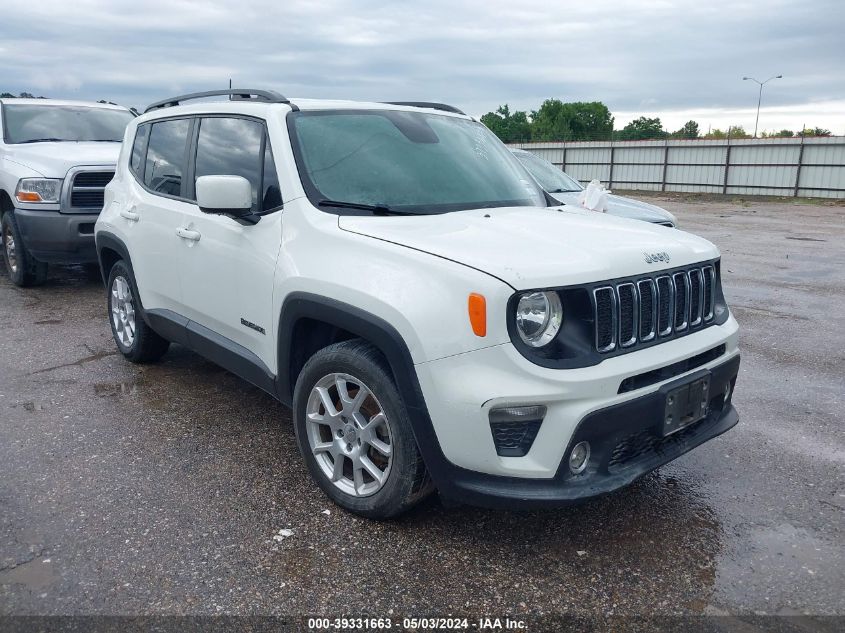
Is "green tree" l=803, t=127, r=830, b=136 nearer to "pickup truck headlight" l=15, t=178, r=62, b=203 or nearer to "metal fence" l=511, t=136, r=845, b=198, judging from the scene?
"metal fence" l=511, t=136, r=845, b=198

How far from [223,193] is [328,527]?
5.50ft

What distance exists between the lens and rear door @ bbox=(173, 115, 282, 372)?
12.7 feet

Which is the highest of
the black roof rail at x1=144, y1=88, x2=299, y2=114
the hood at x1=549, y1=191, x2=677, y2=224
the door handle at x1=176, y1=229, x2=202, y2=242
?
the black roof rail at x1=144, y1=88, x2=299, y2=114

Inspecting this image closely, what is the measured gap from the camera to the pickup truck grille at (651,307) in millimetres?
3042

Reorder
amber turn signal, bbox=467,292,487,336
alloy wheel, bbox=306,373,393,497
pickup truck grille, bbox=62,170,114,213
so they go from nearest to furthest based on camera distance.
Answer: amber turn signal, bbox=467,292,487,336, alloy wheel, bbox=306,373,393,497, pickup truck grille, bbox=62,170,114,213

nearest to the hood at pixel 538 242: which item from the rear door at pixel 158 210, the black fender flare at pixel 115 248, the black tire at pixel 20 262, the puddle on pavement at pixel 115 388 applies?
the rear door at pixel 158 210

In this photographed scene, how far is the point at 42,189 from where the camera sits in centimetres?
829

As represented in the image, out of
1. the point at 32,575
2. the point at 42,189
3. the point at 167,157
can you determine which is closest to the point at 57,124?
the point at 42,189

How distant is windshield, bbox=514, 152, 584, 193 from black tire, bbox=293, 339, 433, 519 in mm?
6594

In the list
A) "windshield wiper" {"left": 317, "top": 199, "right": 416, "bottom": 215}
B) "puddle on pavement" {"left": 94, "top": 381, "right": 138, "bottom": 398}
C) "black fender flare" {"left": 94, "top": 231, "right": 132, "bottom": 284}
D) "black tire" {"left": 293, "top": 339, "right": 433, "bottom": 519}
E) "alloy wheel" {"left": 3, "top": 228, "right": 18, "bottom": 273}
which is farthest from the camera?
"alloy wheel" {"left": 3, "top": 228, "right": 18, "bottom": 273}

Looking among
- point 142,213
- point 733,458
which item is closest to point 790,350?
point 733,458

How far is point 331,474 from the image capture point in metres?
3.59

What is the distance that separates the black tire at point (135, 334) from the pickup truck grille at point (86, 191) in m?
2.87

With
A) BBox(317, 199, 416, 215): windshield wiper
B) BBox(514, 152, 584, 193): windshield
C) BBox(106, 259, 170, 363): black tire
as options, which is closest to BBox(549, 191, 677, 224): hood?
BBox(514, 152, 584, 193): windshield
